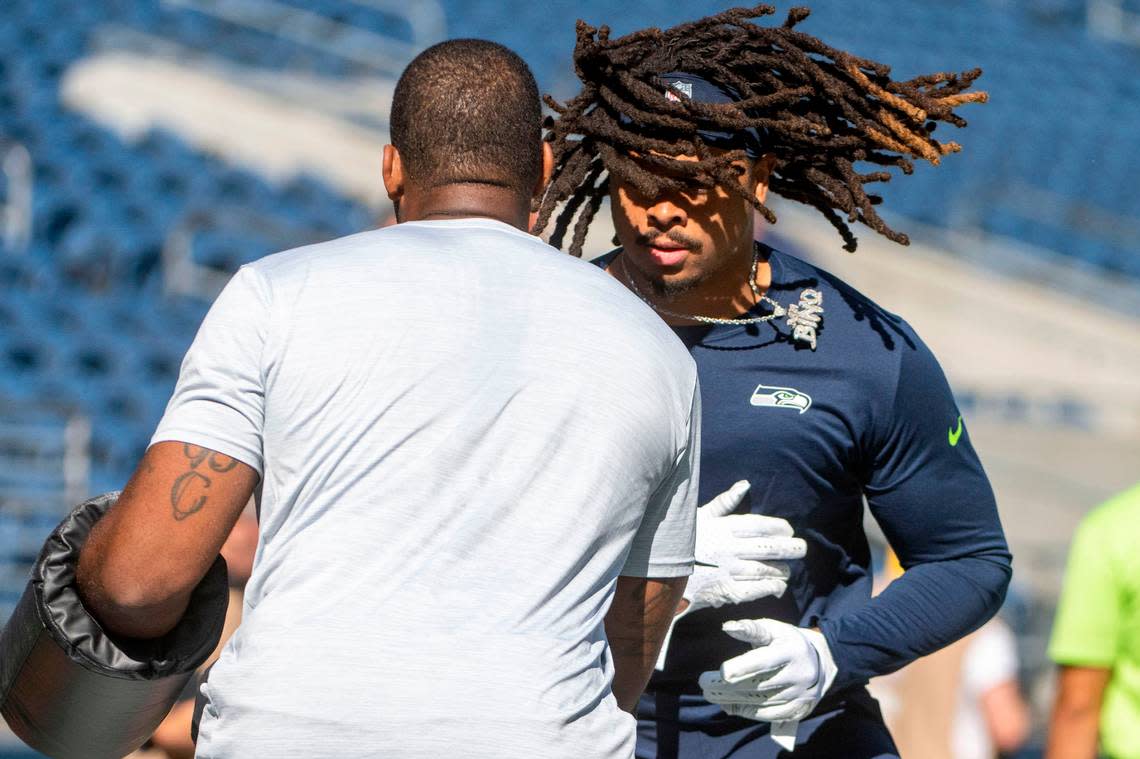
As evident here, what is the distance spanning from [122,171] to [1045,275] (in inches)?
250

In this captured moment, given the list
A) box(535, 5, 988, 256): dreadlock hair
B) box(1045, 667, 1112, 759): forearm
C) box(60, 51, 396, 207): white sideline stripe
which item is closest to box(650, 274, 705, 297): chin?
box(535, 5, 988, 256): dreadlock hair

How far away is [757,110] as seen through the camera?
2.64 meters

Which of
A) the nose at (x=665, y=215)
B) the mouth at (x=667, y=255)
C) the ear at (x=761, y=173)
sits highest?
the ear at (x=761, y=173)

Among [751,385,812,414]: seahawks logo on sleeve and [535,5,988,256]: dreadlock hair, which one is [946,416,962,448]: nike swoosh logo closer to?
[751,385,812,414]: seahawks logo on sleeve

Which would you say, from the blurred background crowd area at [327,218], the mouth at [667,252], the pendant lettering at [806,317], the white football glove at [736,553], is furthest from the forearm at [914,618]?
the blurred background crowd area at [327,218]

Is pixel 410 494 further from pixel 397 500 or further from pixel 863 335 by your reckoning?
pixel 863 335

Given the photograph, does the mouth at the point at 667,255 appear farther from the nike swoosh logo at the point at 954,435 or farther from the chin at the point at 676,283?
the nike swoosh logo at the point at 954,435

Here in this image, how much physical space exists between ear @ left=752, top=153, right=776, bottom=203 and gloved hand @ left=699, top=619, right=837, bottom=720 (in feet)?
2.57

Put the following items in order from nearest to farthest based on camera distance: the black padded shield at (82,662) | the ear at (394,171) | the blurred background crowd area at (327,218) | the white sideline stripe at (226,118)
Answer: the black padded shield at (82,662)
the ear at (394,171)
the blurred background crowd area at (327,218)
the white sideline stripe at (226,118)

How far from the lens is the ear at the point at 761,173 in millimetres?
2654

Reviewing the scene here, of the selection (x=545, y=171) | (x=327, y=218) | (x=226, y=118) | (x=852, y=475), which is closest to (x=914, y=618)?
(x=852, y=475)

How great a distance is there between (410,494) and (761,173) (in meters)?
1.25

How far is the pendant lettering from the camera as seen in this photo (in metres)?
2.63

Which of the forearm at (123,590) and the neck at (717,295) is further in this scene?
the neck at (717,295)
